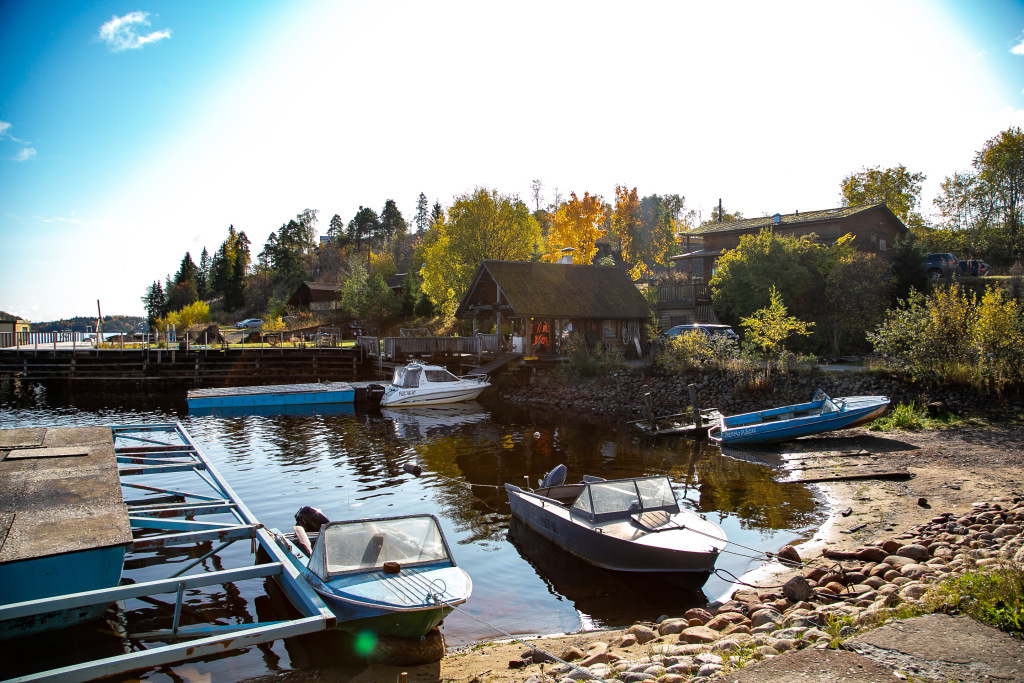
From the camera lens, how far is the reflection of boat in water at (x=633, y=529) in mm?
9562

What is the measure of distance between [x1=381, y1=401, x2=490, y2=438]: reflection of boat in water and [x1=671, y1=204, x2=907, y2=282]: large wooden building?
68.2 feet

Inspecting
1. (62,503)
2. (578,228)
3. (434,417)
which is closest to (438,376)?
(434,417)

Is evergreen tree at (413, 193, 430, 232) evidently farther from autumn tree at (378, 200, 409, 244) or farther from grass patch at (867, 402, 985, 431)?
grass patch at (867, 402, 985, 431)

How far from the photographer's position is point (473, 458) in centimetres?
1978

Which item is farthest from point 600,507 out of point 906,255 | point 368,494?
point 906,255

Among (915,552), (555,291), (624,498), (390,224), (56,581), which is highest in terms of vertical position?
(390,224)

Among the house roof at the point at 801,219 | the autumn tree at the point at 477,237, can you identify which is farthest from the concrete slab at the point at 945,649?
the autumn tree at the point at 477,237

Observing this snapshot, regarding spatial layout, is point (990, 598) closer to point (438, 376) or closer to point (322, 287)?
point (438, 376)

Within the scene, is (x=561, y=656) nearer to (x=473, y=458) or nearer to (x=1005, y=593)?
(x=1005, y=593)

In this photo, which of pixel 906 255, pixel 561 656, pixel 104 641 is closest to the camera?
pixel 561 656

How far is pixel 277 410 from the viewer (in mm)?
30891

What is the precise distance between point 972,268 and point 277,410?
42798mm

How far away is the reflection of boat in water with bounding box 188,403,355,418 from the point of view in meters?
29.7

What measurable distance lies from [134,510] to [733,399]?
21.2 meters
